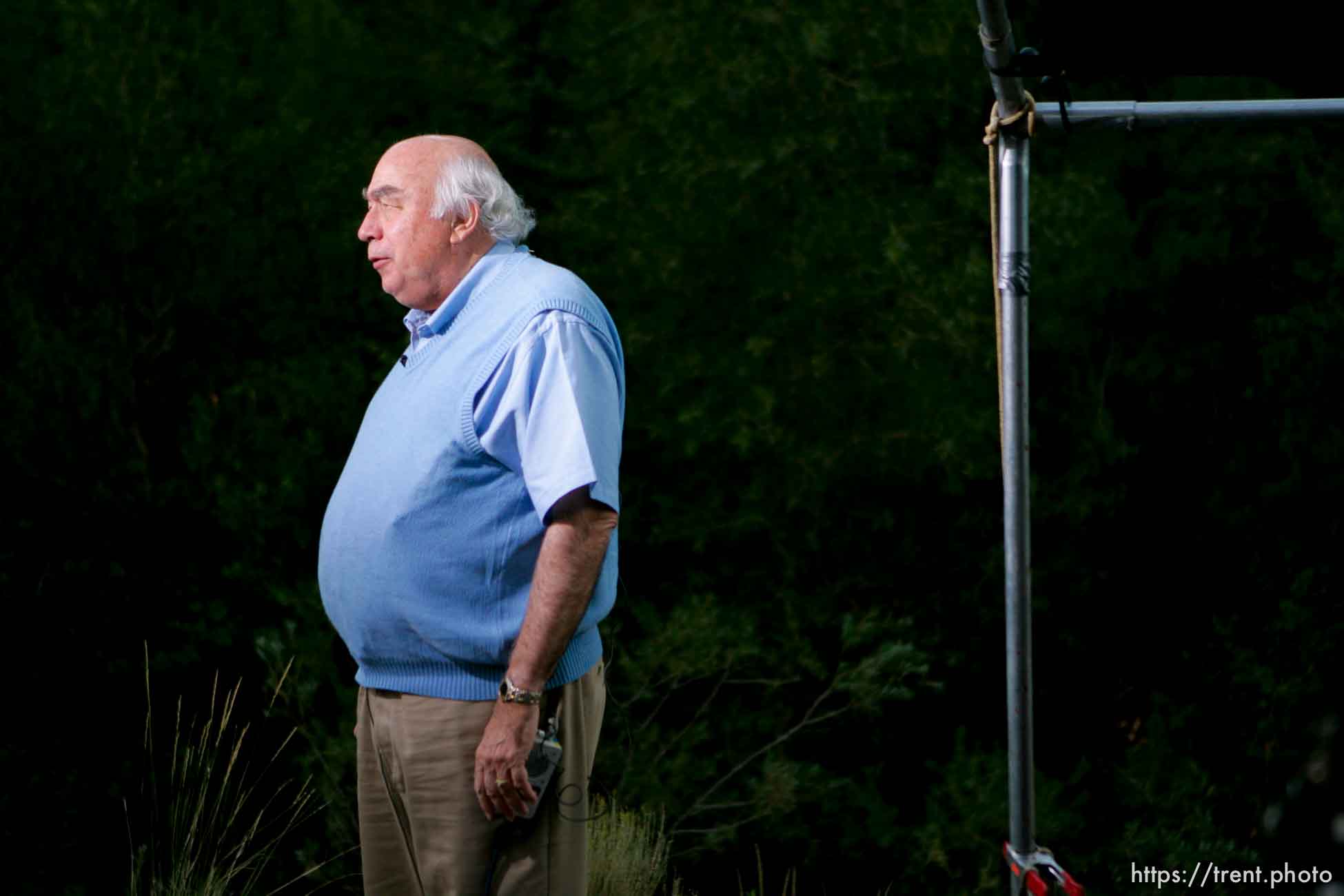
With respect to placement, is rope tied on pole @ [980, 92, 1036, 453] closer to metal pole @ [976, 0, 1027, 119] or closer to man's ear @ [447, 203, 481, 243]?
metal pole @ [976, 0, 1027, 119]

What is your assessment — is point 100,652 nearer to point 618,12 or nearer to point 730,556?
point 730,556

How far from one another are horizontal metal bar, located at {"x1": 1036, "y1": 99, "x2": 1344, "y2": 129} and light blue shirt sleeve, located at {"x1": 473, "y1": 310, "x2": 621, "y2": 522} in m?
0.86

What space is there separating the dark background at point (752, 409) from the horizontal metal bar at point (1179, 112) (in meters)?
2.45

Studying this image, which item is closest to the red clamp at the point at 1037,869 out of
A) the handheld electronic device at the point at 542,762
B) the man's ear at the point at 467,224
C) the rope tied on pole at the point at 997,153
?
the rope tied on pole at the point at 997,153

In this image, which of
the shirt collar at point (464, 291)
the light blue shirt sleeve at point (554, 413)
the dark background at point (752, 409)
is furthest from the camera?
the dark background at point (752, 409)

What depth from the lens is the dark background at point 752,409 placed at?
476 cm

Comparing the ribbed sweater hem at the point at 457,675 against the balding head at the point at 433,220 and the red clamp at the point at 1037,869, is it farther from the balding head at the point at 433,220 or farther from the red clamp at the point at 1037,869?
the red clamp at the point at 1037,869

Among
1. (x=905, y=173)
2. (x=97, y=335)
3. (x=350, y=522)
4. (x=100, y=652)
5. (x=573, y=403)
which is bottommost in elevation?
(x=100, y=652)

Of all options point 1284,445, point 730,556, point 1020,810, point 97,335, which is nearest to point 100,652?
point 97,335

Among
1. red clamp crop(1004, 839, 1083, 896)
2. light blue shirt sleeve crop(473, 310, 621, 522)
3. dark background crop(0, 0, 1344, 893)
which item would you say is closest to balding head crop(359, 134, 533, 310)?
light blue shirt sleeve crop(473, 310, 621, 522)

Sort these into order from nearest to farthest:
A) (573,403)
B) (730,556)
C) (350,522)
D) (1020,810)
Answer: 1. (573,403)
2. (350,522)
3. (1020,810)
4. (730,556)

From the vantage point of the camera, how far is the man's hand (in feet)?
6.14

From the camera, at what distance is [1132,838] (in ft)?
16.1

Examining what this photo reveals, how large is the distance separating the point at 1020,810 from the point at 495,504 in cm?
104
